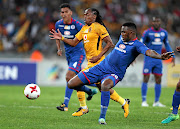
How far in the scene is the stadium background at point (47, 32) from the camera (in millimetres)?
19078

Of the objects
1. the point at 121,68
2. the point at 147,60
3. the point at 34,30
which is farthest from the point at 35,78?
the point at 121,68

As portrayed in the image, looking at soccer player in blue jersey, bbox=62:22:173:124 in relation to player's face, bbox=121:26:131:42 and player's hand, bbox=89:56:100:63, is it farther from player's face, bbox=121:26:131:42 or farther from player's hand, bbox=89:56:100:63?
player's hand, bbox=89:56:100:63

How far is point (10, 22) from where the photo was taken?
2256 centimetres

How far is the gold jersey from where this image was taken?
336 inches

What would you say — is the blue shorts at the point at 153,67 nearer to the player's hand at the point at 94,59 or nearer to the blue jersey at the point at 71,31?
the blue jersey at the point at 71,31

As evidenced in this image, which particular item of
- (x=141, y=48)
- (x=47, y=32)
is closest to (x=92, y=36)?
(x=141, y=48)

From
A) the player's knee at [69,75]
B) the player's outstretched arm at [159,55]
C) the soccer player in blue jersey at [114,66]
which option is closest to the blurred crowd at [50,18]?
the player's knee at [69,75]

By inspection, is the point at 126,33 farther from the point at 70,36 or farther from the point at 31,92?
the point at 31,92

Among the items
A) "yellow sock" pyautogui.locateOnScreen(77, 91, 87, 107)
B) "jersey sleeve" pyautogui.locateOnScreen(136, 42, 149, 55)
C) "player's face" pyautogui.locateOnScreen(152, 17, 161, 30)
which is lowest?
"yellow sock" pyautogui.locateOnScreen(77, 91, 87, 107)

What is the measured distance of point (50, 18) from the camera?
22.4m

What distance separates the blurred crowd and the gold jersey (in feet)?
39.6

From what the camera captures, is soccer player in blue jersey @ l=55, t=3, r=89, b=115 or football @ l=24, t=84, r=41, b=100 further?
soccer player in blue jersey @ l=55, t=3, r=89, b=115

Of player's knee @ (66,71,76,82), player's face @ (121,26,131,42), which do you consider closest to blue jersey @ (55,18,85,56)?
player's knee @ (66,71,76,82)

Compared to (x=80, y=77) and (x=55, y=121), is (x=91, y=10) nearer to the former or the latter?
(x=80, y=77)
